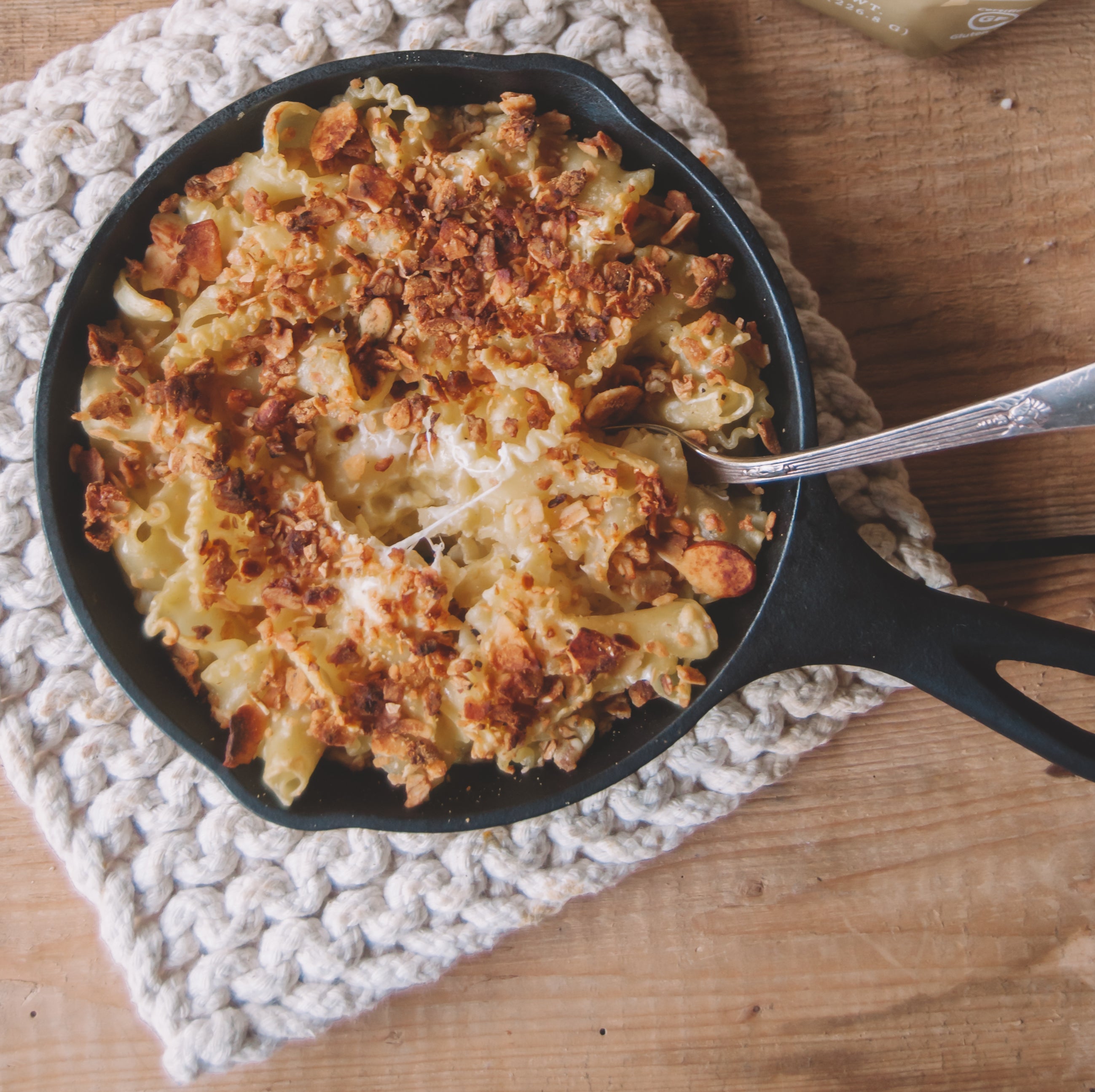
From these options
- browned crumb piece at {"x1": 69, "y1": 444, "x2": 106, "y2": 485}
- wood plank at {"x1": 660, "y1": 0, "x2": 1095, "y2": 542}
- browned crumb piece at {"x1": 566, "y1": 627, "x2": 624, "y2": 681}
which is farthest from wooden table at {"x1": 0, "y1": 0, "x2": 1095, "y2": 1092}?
browned crumb piece at {"x1": 69, "y1": 444, "x2": 106, "y2": 485}

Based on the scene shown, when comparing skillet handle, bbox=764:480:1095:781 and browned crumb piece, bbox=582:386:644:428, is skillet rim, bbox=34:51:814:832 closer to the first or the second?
skillet handle, bbox=764:480:1095:781

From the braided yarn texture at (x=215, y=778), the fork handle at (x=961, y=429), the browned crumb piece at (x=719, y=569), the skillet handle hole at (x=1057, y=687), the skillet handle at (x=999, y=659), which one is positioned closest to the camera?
the fork handle at (x=961, y=429)

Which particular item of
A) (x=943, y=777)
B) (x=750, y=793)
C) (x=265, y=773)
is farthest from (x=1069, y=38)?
(x=265, y=773)

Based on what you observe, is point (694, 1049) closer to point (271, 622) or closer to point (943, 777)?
point (943, 777)

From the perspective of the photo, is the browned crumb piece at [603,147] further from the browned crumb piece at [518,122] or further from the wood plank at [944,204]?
the wood plank at [944,204]

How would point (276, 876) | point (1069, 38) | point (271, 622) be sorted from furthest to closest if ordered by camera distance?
point (1069, 38), point (276, 876), point (271, 622)

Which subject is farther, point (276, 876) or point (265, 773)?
point (276, 876)

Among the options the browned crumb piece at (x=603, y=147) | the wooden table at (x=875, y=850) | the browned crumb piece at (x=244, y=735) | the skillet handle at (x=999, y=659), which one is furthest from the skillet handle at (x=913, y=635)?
the browned crumb piece at (x=244, y=735)
